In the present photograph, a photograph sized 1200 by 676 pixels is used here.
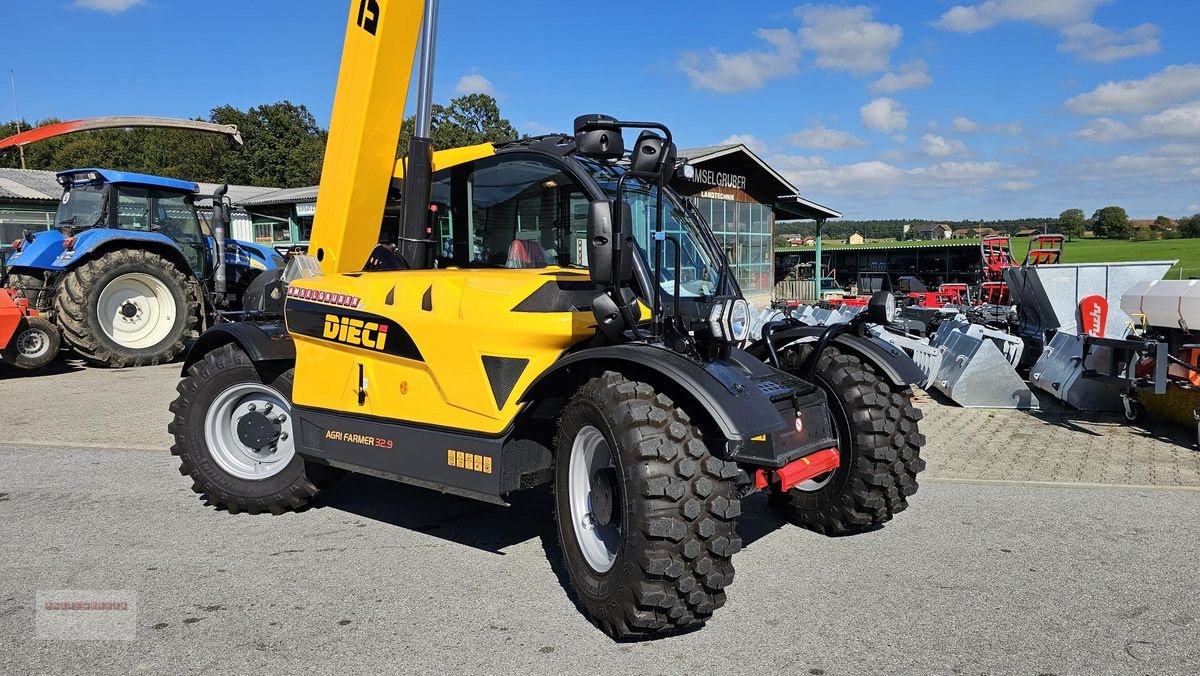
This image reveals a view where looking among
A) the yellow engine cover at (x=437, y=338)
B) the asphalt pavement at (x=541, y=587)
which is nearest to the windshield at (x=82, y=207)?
the asphalt pavement at (x=541, y=587)

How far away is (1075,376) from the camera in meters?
8.46

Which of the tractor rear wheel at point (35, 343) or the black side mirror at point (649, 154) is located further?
the tractor rear wheel at point (35, 343)

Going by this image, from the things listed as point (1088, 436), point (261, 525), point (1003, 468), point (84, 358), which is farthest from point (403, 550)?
point (84, 358)

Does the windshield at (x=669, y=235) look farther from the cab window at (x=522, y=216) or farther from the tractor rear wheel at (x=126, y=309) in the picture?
the tractor rear wheel at (x=126, y=309)

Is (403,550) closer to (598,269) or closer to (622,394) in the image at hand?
(622,394)

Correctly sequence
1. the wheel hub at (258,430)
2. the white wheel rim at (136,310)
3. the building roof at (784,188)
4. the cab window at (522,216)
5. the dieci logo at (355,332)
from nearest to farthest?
the cab window at (522,216), the dieci logo at (355,332), the wheel hub at (258,430), the white wheel rim at (136,310), the building roof at (784,188)

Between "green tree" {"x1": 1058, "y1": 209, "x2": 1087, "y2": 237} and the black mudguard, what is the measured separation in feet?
304

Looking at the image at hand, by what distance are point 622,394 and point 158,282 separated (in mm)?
11443

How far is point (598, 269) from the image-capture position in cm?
339

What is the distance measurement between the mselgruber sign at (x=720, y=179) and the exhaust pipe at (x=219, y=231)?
12.8 m

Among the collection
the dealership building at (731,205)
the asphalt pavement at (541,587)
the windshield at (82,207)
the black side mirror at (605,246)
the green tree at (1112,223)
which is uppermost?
the green tree at (1112,223)

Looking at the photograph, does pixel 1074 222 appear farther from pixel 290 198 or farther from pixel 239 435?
pixel 239 435

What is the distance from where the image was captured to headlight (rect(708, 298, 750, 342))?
11.7 feet

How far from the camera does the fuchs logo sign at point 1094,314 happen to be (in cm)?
964
